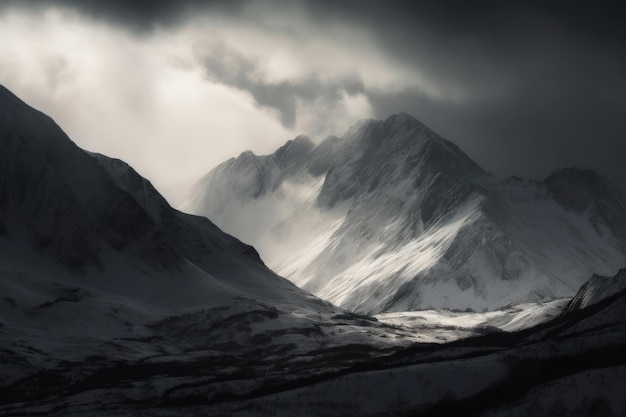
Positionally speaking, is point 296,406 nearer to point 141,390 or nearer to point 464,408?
point 464,408

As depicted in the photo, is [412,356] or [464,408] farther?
[412,356]

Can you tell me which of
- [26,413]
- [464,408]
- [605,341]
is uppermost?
[605,341]

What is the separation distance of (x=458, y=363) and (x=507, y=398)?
11594mm

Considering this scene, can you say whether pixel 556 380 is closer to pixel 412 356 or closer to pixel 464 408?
pixel 464 408

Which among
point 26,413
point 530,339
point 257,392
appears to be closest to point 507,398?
point 257,392

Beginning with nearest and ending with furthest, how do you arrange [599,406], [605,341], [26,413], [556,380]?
[599,406] < [556,380] < [605,341] < [26,413]

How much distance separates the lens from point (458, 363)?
125 m

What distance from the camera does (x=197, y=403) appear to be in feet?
441

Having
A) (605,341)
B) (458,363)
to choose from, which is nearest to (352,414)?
(458,363)

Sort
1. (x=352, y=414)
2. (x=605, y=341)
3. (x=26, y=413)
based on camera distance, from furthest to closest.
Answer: (x=26, y=413) < (x=605, y=341) < (x=352, y=414)

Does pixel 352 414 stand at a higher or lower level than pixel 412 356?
lower

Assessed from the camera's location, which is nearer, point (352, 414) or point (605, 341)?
point (352, 414)

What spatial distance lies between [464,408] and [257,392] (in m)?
37.6

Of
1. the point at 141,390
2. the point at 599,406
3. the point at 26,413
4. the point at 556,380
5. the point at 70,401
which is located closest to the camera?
the point at 599,406
